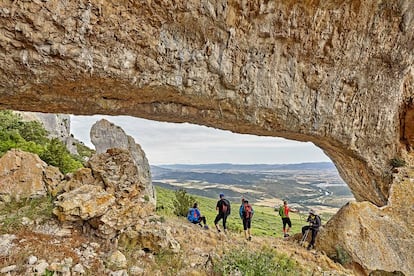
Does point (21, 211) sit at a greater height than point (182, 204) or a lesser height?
greater

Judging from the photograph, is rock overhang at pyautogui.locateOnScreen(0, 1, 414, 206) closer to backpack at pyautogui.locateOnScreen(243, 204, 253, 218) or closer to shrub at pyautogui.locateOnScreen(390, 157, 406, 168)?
shrub at pyautogui.locateOnScreen(390, 157, 406, 168)

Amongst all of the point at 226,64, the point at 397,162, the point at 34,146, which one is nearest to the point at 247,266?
the point at 226,64

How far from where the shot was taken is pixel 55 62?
7066 millimetres

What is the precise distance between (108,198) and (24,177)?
4.93 m

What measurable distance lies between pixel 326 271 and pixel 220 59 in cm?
825

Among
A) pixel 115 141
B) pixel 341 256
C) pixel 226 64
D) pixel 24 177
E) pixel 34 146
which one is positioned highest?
pixel 226 64

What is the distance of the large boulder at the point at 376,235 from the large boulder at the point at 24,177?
11.8 metres

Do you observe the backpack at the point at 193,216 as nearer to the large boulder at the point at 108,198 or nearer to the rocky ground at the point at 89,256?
the rocky ground at the point at 89,256

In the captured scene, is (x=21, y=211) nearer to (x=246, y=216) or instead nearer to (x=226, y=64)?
Result: (x=226, y=64)

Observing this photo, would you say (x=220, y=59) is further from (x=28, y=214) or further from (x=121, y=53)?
(x=28, y=214)

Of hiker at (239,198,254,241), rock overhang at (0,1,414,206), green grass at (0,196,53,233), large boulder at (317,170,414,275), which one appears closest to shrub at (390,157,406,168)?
rock overhang at (0,1,414,206)

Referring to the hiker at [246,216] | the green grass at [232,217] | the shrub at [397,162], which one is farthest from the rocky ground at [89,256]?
the shrub at [397,162]

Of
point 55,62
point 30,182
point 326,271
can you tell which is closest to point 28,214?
point 30,182

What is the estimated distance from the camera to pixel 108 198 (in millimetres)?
9539
